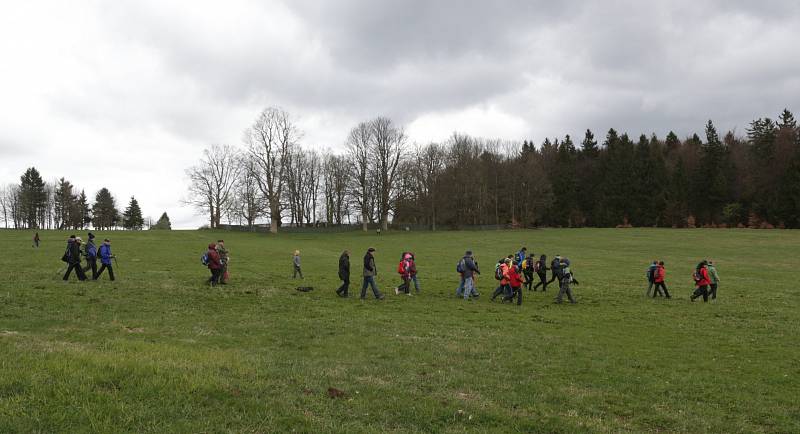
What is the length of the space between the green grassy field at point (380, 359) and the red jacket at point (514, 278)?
104 cm

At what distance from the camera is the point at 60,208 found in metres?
104

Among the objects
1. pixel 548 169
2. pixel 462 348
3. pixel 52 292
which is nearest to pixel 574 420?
pixel 462 348

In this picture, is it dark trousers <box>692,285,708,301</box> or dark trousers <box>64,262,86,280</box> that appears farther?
dark trousers <box>692,285,708,301</box>

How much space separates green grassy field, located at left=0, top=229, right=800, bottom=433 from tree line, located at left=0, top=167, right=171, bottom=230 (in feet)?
306

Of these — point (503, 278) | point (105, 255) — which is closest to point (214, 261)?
point (105, 255)

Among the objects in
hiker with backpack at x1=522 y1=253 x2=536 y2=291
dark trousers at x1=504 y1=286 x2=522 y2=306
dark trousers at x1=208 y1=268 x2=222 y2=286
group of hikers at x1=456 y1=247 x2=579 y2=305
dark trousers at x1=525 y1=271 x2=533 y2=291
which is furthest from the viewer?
dark trousers at x1=525 y1=271 x2=533 y2=291

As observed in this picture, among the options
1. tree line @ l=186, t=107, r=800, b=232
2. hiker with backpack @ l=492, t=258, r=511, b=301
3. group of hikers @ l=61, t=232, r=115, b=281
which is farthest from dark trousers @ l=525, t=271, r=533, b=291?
tree line @ l=186, t=107, r=800, b=232

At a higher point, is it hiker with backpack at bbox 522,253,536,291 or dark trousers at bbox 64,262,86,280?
dark trousers at bbox 64,262,86,280

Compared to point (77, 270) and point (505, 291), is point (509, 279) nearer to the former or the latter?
point (505, 291)

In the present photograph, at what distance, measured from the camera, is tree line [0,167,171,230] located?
323 feet

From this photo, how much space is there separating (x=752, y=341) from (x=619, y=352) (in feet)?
14.1

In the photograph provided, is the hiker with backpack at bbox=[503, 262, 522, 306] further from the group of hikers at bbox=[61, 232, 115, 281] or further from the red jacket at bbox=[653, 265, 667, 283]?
the group of hikers at bbox=[61, 232, 115, 281]

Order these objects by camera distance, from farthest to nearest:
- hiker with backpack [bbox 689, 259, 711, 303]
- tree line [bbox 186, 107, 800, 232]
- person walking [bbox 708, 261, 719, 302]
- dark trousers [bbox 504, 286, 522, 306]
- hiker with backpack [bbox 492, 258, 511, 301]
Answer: tree line [bbox 186, 107, 800, 232], person walking [bbox 708, 261, 719, 302], hiker with backpack [bbox 689, 259, 711, 303], hiker with backpack [bbox 492, 258, 511, 301], dark trousers [bbox 504, 286, 522, 306]

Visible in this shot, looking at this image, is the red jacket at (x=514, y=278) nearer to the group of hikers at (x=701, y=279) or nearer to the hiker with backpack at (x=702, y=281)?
the group of hikers at (x=701, y=279)
